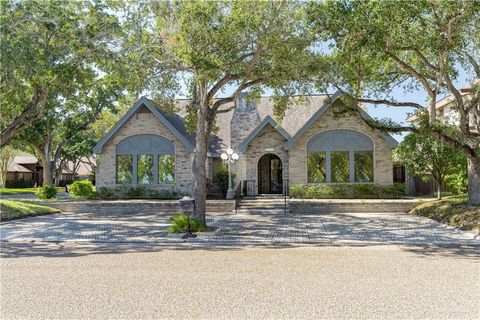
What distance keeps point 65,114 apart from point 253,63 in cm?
2137

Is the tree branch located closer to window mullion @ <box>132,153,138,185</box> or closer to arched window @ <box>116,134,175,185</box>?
arched window @ <box>116,134,175,185</box>

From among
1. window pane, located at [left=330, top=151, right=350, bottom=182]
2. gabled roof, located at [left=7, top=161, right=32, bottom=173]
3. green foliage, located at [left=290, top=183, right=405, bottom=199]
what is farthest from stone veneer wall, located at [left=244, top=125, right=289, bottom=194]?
gabled roof, located at [left=7, top=161, right=32, bottom=173]

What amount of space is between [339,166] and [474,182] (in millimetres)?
8396

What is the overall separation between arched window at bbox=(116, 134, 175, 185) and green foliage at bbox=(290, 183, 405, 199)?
7.48 meters

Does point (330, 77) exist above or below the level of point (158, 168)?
above

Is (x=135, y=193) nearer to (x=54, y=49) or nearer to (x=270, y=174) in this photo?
(x=270, y=174)

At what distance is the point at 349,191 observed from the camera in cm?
2297

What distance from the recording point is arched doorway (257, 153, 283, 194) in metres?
26.1

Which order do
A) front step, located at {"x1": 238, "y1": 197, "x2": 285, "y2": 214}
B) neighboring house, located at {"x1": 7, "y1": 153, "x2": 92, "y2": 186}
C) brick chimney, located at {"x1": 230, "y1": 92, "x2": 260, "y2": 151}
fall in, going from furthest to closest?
neighboring house, located at {"x1": 7, "y1": 153, "x2": 92, "y2": 186} < brick chimney, located at {"x1": 230, "y1": 92, "x2": 260, "y2": 151} < front step, located at {"x1": 238, "y1": 197, "x2": 285, "y2": 214}

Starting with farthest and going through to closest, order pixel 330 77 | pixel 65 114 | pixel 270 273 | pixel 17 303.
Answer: pixel 65 114 < pixel 330 77 < pixel 270 273 < pixel 17 303

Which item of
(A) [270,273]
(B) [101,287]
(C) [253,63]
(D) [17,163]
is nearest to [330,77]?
(C) [253,63]

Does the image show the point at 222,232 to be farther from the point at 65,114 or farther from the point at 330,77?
the point at 65,114

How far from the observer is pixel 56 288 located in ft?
21.9

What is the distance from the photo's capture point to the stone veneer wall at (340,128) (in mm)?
23281
